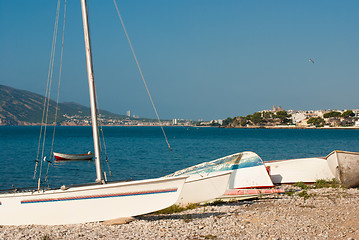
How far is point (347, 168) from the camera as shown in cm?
1738

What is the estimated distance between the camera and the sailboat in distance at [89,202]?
428 inches

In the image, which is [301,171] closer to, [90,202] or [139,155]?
[90,202]

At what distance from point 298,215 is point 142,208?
5146 millimetres

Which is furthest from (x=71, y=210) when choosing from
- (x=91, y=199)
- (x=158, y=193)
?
(x=158, y=193)

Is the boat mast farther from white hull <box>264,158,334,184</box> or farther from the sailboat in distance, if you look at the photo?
white hull <box>264,158,334,184</box>

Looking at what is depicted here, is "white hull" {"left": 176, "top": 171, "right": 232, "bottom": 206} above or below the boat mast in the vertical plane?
below

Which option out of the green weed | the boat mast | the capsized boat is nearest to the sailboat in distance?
the boat mast

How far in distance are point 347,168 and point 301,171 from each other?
2.46m

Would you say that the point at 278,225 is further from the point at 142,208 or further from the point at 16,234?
the point at 16,234

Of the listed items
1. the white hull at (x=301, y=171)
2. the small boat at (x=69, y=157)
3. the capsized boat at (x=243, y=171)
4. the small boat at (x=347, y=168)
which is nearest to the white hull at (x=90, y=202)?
the capsized boat at (x=243, y=171)

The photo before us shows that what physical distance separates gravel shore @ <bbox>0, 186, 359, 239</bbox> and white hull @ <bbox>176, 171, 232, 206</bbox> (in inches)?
18.6

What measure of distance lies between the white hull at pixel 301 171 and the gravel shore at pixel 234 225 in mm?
5124

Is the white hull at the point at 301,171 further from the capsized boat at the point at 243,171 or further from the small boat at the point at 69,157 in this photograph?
the small boat at the point at 69,157

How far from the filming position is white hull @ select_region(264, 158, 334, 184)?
18891 mm
